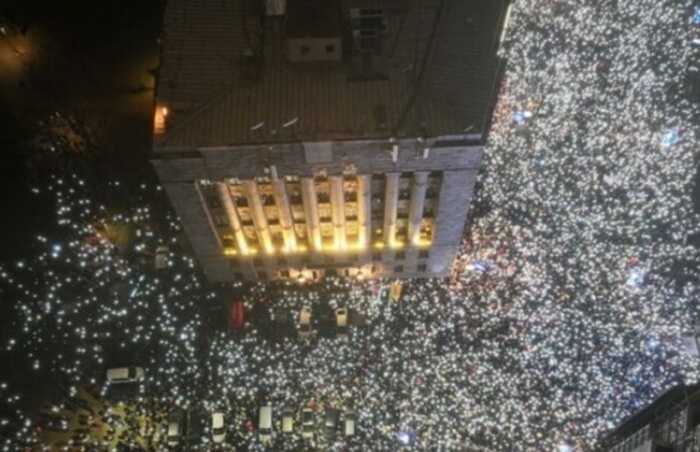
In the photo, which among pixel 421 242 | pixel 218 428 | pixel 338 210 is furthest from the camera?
pixel 421 242

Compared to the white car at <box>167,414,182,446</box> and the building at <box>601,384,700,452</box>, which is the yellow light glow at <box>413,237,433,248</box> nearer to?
the building at <box>601,384,700,452</box>

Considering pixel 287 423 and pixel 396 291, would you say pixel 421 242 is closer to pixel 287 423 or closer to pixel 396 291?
pixel 396 291

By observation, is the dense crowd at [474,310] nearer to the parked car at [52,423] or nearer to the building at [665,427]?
the parked car at [52,423]

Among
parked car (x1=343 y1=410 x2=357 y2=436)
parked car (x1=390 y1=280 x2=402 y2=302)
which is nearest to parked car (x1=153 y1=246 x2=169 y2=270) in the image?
parked car (x1=390 y1=280 x2=402 y2=302)

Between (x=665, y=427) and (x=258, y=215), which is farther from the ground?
(x=258, y=215)

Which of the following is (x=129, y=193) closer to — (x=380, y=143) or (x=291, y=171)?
(x=291, y=171)

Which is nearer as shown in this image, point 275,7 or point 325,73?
point 325,73

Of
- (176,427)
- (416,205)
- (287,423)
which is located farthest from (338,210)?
(176,427)
